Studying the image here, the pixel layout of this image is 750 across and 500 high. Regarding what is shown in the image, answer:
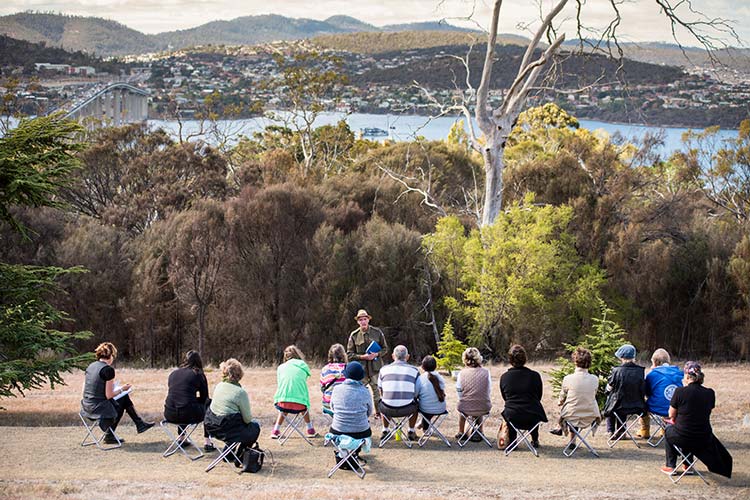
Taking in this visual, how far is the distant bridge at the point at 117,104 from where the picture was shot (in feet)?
205

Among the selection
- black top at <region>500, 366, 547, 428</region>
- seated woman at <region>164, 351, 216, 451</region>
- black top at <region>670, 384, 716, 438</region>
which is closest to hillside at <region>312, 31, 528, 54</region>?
black top at <region>500, 366, 547, 428</region>

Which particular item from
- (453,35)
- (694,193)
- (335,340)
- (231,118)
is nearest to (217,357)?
(335,340)

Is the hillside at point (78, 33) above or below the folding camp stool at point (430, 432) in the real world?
above

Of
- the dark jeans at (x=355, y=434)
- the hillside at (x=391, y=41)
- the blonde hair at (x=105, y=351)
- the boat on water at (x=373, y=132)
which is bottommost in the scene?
the dark jeans at (x=355, y=434)

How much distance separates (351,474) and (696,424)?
376 centimetres

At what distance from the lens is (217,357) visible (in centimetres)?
2928

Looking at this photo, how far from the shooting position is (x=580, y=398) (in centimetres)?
1052

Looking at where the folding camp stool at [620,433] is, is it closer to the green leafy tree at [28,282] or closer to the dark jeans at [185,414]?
the dark jeans at [185,414]

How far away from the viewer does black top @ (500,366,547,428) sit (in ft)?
34.3

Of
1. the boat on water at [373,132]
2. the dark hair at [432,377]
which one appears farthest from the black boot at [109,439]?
the boat on water at [373,132]

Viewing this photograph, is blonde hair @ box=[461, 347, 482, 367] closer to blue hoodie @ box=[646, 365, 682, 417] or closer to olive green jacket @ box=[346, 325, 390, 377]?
olive green jacket @ box=[346, 325, 390, 377]

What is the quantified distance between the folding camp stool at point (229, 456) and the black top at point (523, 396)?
319 cm

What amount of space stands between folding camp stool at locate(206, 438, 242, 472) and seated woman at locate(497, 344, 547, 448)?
3194 mm

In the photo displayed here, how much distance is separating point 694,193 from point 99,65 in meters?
59.5
